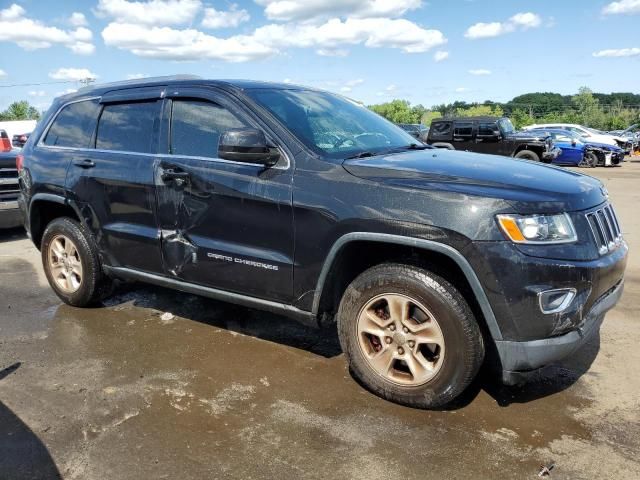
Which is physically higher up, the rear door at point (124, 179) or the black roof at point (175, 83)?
the black roof at point (175, 83)

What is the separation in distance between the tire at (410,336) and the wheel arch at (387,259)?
0.11 meters

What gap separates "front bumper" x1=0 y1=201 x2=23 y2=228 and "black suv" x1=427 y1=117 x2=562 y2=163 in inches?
493

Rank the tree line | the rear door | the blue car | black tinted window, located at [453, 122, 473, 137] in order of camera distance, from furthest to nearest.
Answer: the tree line
the blue car
black tinted window, located at [453, 122, 473, 137]
the rear door

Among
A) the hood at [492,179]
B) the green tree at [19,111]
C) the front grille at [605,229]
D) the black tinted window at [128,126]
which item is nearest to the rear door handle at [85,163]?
the black tinted window at [128,126]

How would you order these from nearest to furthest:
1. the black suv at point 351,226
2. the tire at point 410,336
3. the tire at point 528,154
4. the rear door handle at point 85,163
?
1. the black suv at point 351,226
2. the tire at point 410,336
3. the rear door handle at point 85,163
4. the tire at point 528,154

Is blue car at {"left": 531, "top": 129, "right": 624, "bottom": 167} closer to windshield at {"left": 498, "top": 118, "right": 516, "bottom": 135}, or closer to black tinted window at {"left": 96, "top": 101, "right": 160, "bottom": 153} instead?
windshield at {"left": 498, "top": 118, "right": 516, "bottom": 135}

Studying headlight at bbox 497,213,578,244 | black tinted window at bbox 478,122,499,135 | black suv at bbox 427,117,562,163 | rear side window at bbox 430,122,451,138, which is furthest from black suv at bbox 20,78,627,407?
rear side window at bbox 430,122,451,138

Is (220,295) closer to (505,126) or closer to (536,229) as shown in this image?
(536,229)

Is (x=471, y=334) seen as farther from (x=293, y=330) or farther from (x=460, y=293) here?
(x=293, y=330)

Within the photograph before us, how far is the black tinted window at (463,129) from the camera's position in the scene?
18.9 metres

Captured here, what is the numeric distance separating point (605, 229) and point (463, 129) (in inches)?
655

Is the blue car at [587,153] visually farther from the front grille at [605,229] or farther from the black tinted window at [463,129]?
the front grille at [605,229]

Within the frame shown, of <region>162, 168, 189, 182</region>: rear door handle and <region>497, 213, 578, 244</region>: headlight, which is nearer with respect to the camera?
<region>497, 213, 578, 244</region>: headlight

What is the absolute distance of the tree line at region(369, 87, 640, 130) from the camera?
6181cm
